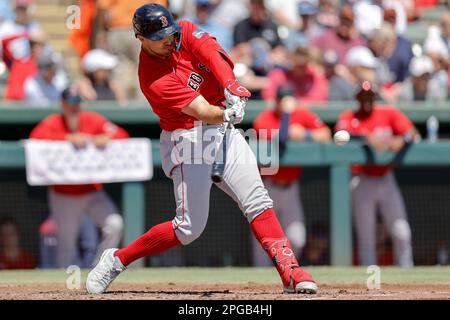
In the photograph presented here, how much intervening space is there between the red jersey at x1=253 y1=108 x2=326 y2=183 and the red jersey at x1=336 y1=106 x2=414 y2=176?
0.29m

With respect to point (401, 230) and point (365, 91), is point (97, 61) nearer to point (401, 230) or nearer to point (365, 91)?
point (365, 91)

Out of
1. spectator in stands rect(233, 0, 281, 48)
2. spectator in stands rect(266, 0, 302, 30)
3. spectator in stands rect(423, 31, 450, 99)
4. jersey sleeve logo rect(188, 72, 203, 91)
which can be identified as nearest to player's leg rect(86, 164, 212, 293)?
jersey sleeve logo rect(188, 72, 203, 91)

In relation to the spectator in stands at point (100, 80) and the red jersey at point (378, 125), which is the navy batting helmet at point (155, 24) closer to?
the red jersey at point (378, 125)

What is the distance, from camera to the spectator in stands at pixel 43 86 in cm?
1098

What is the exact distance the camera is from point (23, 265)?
10.3 m

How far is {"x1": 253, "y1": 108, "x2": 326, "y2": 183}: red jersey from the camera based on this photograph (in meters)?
10.3

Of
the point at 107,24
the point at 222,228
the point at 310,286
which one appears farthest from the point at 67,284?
the point at 107,24

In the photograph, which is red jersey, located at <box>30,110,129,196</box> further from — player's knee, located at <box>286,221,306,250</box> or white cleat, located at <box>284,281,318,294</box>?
white cleat, located at <box>284,281,318,294</box>

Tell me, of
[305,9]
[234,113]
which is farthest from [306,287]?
[305,9]

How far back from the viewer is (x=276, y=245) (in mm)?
6254

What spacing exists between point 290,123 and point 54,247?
2.70 meters

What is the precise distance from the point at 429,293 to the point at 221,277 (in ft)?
8.25

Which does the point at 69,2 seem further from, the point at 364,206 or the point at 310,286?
the point at 310,286

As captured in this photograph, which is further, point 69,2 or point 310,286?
point 69,2
